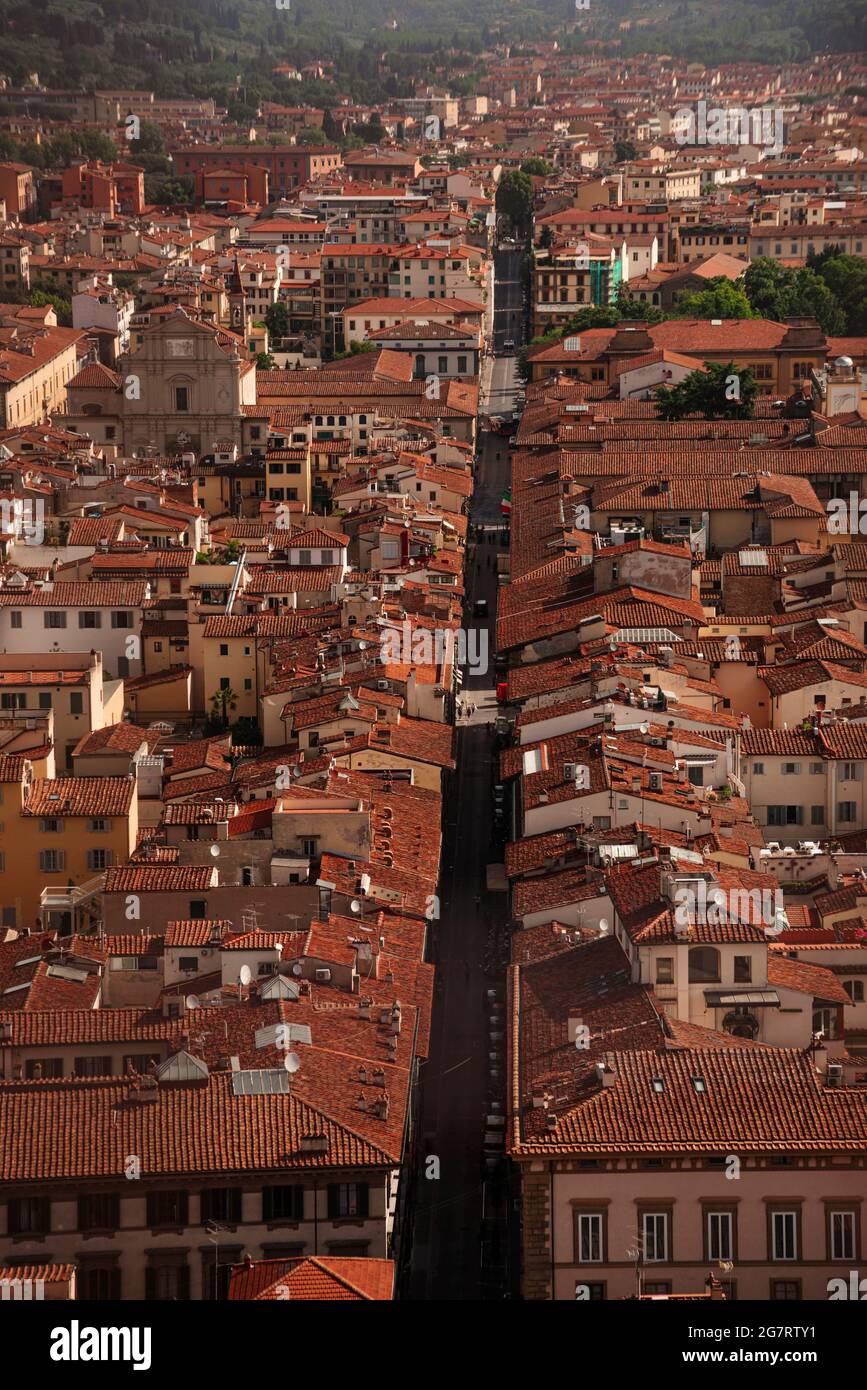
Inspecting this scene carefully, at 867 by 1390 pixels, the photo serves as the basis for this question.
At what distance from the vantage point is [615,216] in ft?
243

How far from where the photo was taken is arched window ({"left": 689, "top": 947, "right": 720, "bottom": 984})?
18984 millimetres

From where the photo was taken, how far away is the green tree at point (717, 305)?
61.6 m

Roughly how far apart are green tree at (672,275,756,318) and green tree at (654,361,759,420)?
11.1 metres

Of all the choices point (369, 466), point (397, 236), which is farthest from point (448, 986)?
point (397, 236)

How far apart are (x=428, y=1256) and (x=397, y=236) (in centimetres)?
5804

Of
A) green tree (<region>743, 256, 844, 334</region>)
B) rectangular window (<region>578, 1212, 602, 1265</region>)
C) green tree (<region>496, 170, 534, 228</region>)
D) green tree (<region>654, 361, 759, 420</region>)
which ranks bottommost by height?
rectangular window (<region>578, 1212, 602, 1265</region>)

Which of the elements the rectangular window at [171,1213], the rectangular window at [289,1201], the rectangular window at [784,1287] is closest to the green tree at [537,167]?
the rectangular window at [289,1201]

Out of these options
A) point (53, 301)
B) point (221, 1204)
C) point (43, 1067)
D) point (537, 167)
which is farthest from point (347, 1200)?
point (537, 167)

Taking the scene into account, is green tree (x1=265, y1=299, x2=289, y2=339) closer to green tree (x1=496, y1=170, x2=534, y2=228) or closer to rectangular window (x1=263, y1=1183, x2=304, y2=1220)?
green tree (x1=496, y1=170, x2=534, y2=228)

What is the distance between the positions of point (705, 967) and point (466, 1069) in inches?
94.6

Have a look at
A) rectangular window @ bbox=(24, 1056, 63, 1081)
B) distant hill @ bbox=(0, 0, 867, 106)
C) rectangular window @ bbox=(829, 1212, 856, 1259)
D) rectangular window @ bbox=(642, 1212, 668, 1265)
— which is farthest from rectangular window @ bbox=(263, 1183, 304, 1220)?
distant hill @ bbox=(0, 0, 867, 106)

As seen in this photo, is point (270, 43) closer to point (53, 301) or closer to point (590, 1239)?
point (53, 301)

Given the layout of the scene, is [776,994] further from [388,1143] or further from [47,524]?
[47,524]

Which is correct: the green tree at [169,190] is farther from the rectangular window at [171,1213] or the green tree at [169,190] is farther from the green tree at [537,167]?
the rectangular window at [171,1213]
